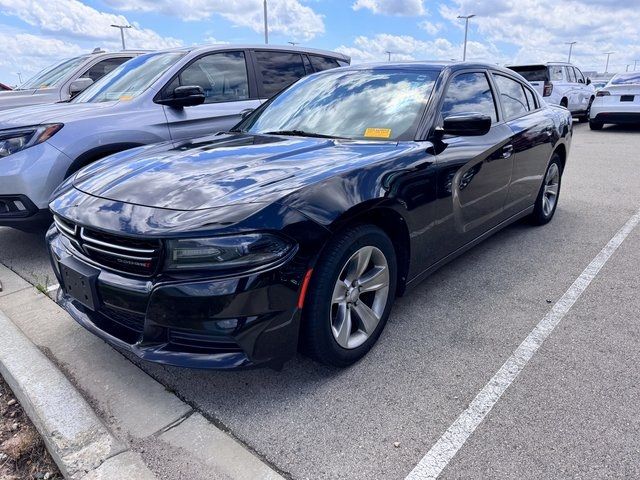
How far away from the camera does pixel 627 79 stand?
42.8ft

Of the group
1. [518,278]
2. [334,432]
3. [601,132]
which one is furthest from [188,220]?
[601,132]

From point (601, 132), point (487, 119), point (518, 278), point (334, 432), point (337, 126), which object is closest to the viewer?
point (334, 432)

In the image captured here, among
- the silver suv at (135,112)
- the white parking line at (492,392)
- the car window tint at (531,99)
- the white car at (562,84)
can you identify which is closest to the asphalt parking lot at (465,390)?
the white parking line at (492,392)

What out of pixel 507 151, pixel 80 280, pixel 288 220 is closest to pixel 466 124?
pixel 507 151

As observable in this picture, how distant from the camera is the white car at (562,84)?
13.1 meters

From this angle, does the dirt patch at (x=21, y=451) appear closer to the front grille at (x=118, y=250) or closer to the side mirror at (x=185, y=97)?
the front grille at (x=118, y=250)

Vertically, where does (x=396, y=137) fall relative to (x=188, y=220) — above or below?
above

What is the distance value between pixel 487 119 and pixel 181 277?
2.04 meters

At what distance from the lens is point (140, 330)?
2225 mm

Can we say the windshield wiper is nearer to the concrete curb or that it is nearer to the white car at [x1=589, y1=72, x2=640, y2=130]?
the concrete curb

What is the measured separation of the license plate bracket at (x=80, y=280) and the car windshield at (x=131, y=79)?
271 centimetres

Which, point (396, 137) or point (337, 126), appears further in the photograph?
point (337, 126)

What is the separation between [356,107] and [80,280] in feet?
6.53

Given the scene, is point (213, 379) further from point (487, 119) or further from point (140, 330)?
point (487, 119)
